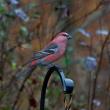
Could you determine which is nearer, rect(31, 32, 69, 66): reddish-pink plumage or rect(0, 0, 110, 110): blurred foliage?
rect(31, 32, 69, 66): reddish-pink plumage

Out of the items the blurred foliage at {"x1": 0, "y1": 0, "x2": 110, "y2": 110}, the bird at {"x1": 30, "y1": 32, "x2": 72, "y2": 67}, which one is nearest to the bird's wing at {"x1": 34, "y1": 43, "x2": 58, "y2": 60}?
the bird at {"x1": 30, "y1": 32, "x2": 72, "y2": 67}

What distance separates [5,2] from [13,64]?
572mm

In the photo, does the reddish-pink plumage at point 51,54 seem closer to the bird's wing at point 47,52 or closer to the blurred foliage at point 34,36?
the bird's wing at point 47,52

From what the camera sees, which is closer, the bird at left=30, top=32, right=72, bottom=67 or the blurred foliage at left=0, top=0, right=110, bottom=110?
the bird at left=30, top=32, right=72, bottom=67

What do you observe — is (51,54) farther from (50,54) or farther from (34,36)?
(34,36)

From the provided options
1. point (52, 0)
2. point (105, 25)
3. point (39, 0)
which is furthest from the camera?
point (105, 25)

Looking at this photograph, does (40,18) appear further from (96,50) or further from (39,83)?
(96,50)

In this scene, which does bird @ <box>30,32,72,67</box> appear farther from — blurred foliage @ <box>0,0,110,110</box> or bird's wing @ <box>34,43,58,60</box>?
blurred foliage @ <box>0,0,110,110</box>

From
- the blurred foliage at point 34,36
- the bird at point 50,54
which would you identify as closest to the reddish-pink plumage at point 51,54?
the bird at point 50,54

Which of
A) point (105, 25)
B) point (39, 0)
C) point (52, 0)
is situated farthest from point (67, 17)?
point (105, 25)

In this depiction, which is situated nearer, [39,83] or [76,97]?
[39,83]

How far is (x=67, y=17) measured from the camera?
16.8 feet

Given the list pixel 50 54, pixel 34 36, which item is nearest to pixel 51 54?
pixel 50 54

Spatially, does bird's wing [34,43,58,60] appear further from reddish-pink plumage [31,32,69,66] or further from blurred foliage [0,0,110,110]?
blurred foliage [0,0,110,110]
